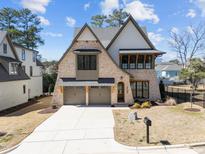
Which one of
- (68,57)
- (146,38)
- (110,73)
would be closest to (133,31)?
(146,38)

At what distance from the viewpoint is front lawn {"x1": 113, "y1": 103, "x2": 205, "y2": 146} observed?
12.7 m

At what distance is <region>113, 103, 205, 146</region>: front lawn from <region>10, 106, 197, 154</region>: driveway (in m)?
0.77

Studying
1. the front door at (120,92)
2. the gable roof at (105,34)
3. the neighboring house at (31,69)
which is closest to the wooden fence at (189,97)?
the front door at (120,92)

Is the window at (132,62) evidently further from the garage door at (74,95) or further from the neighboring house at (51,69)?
the neighboring house at (51,69)

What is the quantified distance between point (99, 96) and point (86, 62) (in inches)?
180

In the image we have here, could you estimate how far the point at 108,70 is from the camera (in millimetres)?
26234

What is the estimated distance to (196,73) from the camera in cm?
2400

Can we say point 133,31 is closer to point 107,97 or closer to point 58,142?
point 107,97

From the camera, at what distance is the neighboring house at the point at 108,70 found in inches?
1028

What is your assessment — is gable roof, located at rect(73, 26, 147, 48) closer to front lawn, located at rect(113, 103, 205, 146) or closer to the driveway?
front lawn, located at rect(113, 103, 205, 146)

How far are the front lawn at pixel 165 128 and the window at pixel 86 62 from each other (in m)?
7.83

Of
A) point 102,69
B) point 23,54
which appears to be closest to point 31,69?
point 23,54

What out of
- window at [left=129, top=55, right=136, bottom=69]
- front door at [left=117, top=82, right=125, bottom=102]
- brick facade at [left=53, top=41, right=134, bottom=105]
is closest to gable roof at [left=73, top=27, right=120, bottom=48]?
window at [left=129, top=55, right=136, bottom=69]

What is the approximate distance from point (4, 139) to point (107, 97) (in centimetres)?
1541
